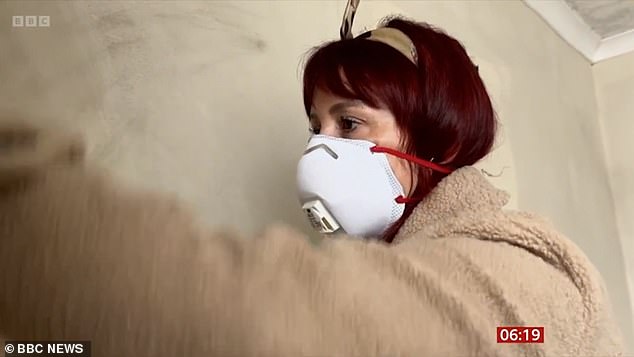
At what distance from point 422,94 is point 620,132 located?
1521 mm

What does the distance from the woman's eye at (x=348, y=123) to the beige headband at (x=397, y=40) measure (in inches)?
4.0

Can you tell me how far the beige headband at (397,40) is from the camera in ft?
2.75

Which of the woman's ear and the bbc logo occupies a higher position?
the bbc logo

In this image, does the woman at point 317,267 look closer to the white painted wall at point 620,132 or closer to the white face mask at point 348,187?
the white face mask at point 348,187

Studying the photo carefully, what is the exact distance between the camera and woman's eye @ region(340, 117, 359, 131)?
82 centimetres

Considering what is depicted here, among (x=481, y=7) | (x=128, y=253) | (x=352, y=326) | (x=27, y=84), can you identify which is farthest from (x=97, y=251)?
(x=481, y=7)

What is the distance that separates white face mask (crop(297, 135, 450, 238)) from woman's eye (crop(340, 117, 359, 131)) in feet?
0.08

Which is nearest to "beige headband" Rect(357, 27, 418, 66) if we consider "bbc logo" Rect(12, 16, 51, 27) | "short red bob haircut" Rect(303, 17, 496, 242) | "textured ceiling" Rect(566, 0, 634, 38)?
"short red bob haircut" Rect(303, 17, 496, 242)

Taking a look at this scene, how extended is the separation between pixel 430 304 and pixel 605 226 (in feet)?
5.50
